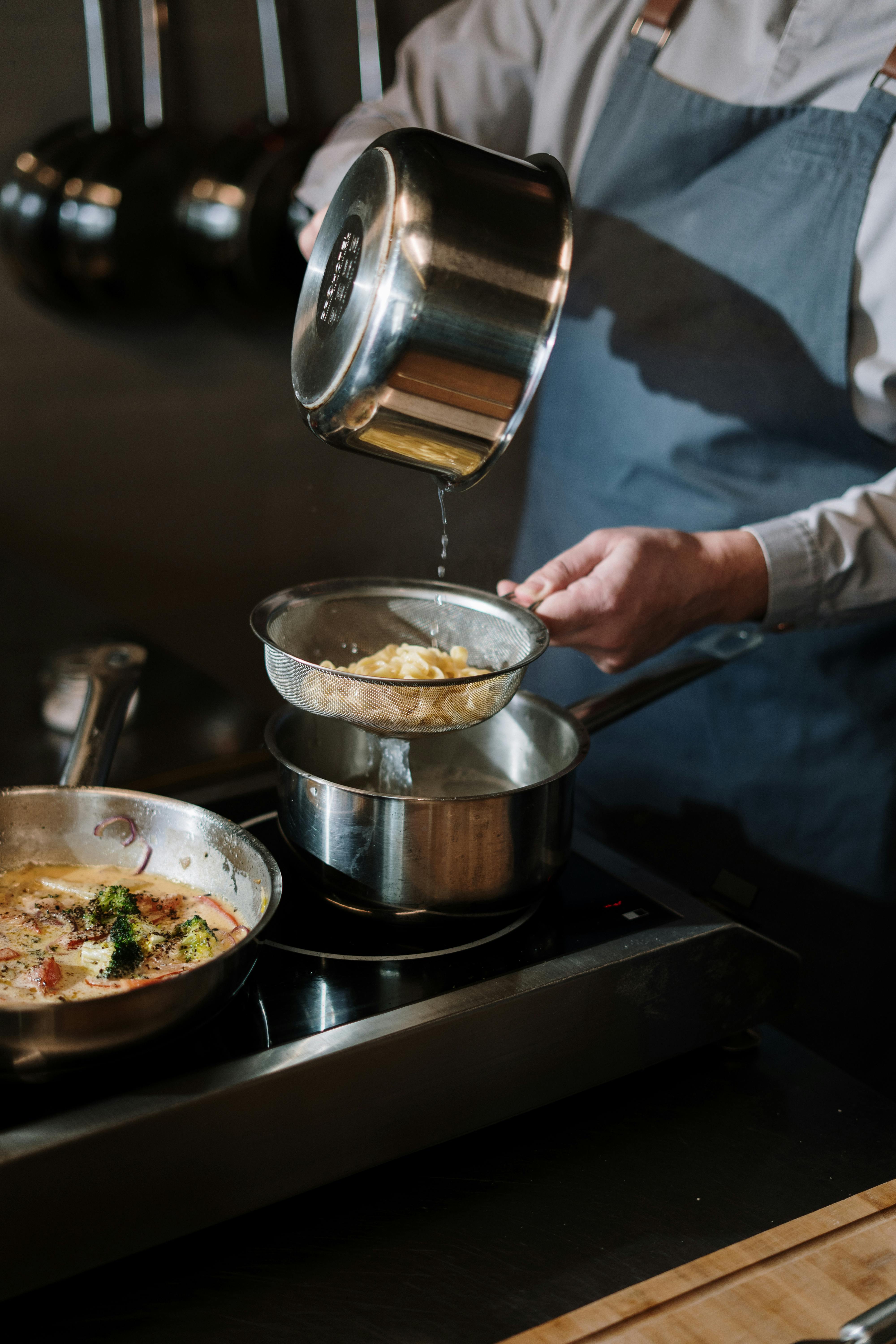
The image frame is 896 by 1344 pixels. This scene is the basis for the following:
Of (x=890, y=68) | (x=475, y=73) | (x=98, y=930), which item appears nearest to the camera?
(x=98, y=930)

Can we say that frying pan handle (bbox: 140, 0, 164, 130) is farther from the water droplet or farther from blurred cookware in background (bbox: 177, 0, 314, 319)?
the water droplet

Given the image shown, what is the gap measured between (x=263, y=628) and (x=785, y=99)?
3.27 feet

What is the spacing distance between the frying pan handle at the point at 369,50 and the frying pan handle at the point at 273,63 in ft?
0.55

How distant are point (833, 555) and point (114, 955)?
36.0 inches

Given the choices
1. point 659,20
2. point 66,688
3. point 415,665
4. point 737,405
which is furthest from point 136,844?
point 659,20

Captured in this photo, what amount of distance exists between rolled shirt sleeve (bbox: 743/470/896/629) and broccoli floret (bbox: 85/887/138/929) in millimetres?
805

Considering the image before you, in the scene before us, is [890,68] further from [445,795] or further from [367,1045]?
[367,1045]

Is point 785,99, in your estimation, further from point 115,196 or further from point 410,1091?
point 410,1091

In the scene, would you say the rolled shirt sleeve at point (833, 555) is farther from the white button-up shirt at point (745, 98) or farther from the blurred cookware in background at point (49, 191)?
the blurred cookware in background at point (49, 191)

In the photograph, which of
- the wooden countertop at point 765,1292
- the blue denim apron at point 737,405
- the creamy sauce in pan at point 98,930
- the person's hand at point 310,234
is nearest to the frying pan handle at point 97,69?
the person's hand at point 310,234

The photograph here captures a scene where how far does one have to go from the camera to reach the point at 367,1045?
0.80m

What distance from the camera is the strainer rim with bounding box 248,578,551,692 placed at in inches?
37.1

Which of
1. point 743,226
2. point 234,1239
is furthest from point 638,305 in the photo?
point 234,1239

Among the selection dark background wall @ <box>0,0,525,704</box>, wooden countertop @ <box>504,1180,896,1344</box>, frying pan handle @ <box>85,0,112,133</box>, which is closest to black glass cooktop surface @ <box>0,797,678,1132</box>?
wooden countertop @ <box>504,1180,896,1344</box>
